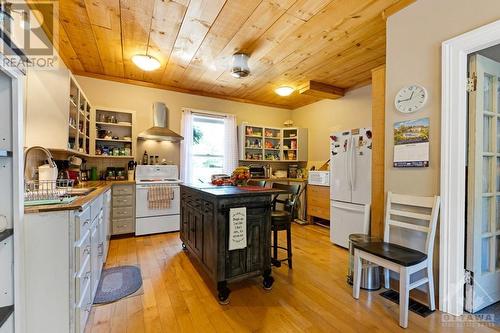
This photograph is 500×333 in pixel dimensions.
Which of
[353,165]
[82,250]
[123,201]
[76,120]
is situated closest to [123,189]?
[123,201]

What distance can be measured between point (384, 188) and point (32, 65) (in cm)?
380

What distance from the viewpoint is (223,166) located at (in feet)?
16.5

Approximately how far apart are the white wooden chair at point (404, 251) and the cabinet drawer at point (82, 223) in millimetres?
2079

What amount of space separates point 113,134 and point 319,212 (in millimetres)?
3980

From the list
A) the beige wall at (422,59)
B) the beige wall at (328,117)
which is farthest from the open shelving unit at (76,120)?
the beige wall at (328,117)

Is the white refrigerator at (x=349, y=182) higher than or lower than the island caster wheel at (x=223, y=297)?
higher

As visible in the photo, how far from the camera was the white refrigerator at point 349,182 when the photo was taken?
309 centimetres

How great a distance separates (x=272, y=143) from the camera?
18.7 feet

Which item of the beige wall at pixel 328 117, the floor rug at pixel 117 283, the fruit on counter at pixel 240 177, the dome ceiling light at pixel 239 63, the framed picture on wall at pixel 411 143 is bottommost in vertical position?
the floor rug at pixel 117 283

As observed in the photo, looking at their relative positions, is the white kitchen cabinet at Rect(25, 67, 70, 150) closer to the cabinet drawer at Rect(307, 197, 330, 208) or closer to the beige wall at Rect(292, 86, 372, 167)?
the cabinet drawer at Rect(307, 197, 330, 208)

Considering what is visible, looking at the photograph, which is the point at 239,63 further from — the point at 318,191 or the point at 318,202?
the point at 318,202

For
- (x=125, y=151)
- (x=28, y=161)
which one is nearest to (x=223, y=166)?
(x=125, y=151)

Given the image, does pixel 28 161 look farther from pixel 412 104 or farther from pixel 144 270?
pixel 412 104

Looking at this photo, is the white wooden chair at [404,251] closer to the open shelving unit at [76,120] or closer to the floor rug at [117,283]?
the floor rug at [117,283]
